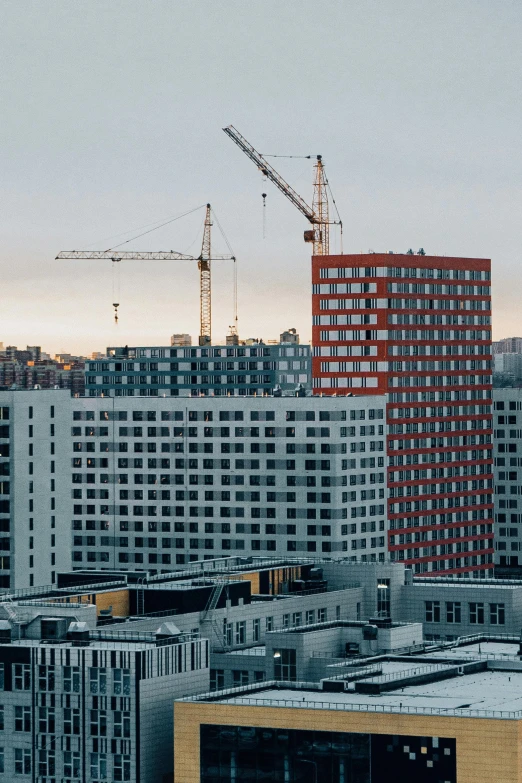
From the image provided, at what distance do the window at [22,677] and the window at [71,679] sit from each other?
121 inches

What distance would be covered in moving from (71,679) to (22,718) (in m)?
5.21

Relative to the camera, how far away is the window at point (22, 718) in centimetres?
14662

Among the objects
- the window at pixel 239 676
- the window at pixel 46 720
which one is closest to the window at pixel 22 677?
the window at pixel 46 720

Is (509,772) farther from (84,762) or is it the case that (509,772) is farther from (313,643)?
(313,643)

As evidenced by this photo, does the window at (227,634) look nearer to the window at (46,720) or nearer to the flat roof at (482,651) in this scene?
the flat roof at (482,651)

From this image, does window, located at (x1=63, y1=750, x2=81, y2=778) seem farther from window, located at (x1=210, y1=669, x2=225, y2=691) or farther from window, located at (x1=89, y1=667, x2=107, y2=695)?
window, located at (x1=210, y1=669, x2=225, y2=691)

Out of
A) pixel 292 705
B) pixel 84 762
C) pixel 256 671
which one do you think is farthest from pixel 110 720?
pixel 256 671

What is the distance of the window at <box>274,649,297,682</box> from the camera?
16650 cm

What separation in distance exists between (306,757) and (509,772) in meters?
14.0

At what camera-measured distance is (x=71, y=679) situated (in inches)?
5699

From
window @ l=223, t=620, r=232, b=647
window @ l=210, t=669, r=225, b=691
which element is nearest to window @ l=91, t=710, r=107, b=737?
window @ l=210, t=669, r=225, b=691

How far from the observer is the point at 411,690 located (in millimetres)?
A: 142750

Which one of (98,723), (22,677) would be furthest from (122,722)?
(22,677)

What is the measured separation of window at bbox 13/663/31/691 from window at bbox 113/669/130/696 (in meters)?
7.35
